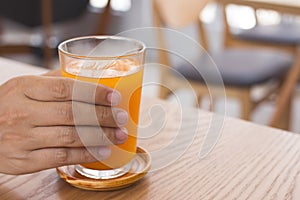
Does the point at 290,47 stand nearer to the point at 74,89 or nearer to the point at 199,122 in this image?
the point at 199,122

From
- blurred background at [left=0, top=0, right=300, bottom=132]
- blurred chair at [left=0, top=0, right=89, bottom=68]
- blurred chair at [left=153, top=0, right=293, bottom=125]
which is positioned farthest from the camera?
blurred chair at [left=0, top=0, right=89, bottom=68]

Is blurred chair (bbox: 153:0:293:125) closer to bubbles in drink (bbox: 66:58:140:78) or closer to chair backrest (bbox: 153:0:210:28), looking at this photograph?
chair backrest (bbox: 153:0:210:28)

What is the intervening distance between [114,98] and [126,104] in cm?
4

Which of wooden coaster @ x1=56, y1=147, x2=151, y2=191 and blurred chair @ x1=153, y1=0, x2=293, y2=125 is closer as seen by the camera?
wooden coaster @ x1=56, y1=147, x2=151, y2=191

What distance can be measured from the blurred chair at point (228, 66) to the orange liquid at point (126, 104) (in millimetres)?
1107

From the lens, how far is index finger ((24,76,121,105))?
22.2 inches

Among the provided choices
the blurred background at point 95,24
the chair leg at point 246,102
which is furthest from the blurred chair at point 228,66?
the blurred background at point 95,24

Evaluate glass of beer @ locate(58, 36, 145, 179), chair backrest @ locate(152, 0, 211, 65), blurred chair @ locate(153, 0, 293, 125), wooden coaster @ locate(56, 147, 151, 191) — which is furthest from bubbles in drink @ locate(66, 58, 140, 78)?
chair backrest @ locate(152, 0, 211, 65)

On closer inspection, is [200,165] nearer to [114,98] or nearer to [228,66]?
[114,98]

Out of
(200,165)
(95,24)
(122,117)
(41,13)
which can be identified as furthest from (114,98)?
(95,24)

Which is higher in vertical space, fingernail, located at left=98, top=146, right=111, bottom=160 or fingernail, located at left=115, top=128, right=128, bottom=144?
fingernail, located at left=115, top=128, right=128, bottom=144

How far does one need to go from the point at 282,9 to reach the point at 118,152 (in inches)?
56.4

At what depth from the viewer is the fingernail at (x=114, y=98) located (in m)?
0.57

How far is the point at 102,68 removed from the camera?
583 millimetres
